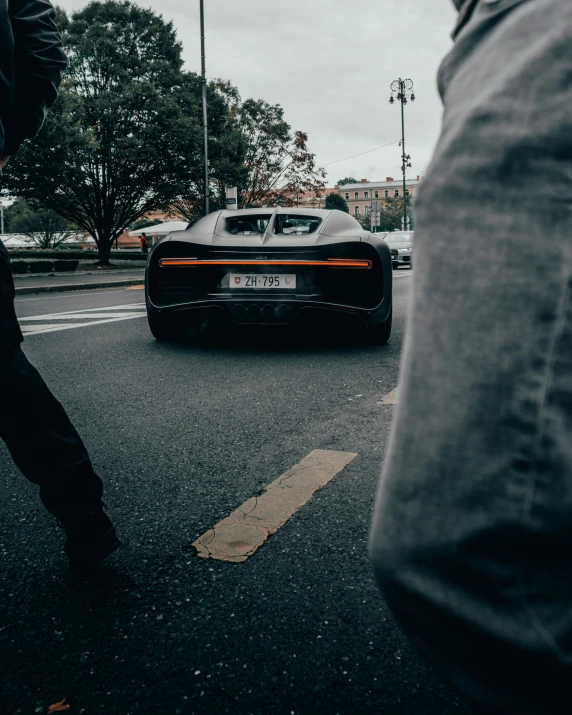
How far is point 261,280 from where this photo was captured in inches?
204

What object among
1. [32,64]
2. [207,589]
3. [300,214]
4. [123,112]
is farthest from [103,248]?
[207,589]

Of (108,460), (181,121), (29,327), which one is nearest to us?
(108,460)

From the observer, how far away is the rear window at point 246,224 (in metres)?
5.60

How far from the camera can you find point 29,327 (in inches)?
285

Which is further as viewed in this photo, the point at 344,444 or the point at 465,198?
the point at 344,444

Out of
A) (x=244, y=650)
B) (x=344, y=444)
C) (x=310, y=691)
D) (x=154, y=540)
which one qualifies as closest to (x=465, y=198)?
(x=310, y=691)

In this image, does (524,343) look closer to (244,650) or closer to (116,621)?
(244,650)

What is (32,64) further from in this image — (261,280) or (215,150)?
(215,150)

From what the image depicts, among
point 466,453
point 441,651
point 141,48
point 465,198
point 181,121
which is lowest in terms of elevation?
point 441,651

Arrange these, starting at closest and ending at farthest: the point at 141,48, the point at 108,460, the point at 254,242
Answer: the point at 108,460
the point at 254,242
the point at 141,48

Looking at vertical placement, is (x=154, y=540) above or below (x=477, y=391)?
below

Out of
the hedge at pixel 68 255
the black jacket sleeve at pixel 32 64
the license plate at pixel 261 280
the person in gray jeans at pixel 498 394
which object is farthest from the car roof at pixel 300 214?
the hedge at pixel 68 255

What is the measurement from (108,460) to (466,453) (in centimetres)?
262

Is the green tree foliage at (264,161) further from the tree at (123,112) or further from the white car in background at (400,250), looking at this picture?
the white car in background at (400,250)
